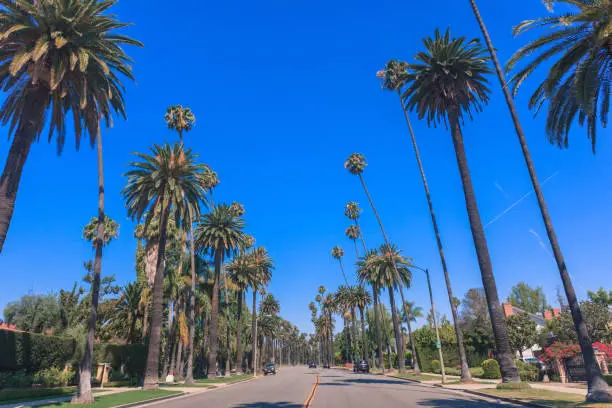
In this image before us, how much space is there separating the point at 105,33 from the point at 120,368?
27.9 metres

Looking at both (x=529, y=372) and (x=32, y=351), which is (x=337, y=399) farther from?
(x=529, y=372)

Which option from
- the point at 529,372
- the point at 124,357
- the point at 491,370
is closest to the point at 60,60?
the point at 124,357

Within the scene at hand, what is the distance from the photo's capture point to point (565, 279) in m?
16.0

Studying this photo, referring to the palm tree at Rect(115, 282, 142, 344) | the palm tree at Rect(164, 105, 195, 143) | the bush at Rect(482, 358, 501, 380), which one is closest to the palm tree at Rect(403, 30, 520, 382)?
the bush at Rect(482, 358, 501, 380)

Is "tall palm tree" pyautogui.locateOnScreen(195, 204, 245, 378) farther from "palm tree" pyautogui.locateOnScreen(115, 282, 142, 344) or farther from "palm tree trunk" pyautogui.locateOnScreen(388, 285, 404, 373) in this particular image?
"palm tree trunk" pyautogui.locateOnScreen(388, 285, 404, 373)

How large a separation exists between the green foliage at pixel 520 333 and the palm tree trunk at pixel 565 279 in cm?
3504

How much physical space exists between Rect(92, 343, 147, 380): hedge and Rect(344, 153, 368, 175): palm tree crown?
112ft

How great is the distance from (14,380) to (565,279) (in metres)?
29.4

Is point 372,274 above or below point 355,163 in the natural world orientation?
below

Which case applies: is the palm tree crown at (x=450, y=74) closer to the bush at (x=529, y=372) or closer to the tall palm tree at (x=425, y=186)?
the tall palm tree at (x=425, y=186)

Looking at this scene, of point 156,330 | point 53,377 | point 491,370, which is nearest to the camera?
point 53,377

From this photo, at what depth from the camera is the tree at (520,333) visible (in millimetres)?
46156

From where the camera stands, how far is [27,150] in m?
17.6

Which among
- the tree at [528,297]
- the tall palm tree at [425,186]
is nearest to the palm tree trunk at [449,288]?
the tall palm tree at [425,186]
